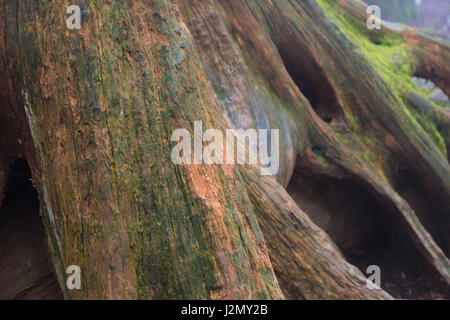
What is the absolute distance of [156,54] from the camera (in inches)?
79.1

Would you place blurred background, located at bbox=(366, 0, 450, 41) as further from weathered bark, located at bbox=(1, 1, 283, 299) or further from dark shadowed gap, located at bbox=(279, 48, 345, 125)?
weathered bark, located at bbox=(1, 1, 283, 299)

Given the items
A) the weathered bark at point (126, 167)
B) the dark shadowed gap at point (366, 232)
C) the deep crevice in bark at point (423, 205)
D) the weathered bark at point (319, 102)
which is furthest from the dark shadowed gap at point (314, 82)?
the weathered bark at point (126, 167)

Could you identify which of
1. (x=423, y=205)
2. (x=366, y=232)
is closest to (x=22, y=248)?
(x=366, y=232)

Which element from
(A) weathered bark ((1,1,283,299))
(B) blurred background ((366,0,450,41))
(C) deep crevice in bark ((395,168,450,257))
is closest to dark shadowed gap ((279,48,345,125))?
(C) deep crevice in bark ((395,168,450,257))

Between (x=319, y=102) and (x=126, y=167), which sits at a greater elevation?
(x=126, y=167)

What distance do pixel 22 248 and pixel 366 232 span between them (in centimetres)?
337

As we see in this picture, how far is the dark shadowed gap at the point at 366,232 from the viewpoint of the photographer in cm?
412

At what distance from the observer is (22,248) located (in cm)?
241

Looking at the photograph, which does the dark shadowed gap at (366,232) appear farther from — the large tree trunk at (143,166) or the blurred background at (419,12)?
the blurred background at (419,12)

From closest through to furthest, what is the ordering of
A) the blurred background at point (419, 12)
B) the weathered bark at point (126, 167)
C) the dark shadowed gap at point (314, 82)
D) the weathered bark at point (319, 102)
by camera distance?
the weathered bark at point (126, 167) → the weathered bark at point (319, 102) → the dark shadowed gap at point (314, 82) → the blurred background at point (419, 12)

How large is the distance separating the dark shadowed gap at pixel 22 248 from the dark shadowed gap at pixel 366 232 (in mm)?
2297

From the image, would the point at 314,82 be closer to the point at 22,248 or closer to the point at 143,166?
the point at 143,166

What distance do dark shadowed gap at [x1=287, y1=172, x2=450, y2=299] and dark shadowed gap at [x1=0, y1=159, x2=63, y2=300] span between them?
7.54 feet

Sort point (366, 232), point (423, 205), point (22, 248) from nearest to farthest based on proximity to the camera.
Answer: point (22, 248)
point (366, 232)
point (423, 205)
